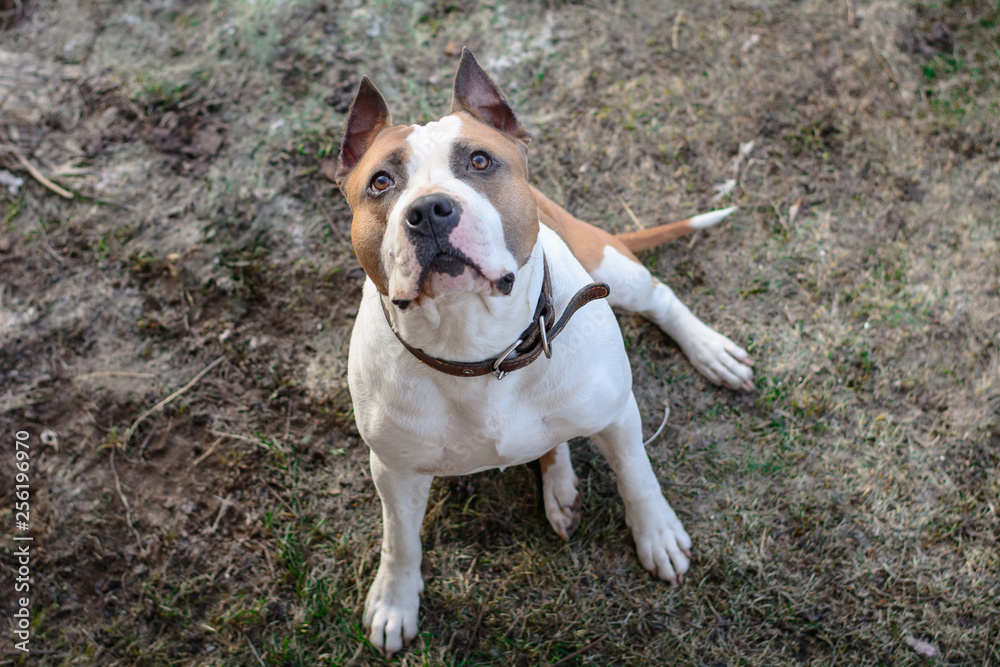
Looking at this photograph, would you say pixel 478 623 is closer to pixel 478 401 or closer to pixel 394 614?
pixel 394 614

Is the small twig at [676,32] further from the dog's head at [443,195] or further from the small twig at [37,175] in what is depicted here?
the small twig at [37,175]

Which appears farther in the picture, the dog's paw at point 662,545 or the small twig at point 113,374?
the small twig at point 113,374

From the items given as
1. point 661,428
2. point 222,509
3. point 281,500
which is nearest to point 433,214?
point 661,428

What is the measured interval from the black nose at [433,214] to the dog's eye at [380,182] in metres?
0.27

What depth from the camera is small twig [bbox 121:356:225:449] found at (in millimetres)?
3760

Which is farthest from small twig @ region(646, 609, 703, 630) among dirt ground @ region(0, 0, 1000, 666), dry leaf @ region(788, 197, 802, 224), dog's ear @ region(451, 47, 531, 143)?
dry leaf @ region(788, 197, 802, 224)

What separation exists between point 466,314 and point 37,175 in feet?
12.2

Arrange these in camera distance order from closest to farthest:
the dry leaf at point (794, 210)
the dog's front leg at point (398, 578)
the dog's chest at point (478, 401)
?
the dog's chest at point (478, 401) → the dog's front leg at point (398, 578) → the dry leaf at point (794, 210)

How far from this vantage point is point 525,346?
234cm

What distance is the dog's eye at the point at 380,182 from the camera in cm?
224

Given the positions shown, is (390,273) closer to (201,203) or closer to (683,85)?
(201,203)

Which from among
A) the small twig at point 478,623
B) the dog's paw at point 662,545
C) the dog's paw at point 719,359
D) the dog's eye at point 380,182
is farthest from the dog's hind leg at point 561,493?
the dog's eye at point 380,182

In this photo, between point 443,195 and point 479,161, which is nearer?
point 443,195

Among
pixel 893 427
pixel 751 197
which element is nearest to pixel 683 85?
pixel 751 197
